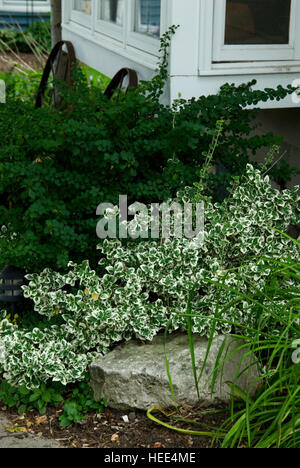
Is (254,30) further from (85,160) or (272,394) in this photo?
(272,394)

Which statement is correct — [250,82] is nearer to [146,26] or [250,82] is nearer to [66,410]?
[146,26]

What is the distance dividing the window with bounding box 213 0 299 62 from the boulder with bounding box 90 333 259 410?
1929 millimetres

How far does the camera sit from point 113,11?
5.88 meters

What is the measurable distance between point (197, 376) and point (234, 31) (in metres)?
2.24

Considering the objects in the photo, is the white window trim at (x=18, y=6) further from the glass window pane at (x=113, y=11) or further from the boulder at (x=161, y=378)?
the boulder at (x=161, y=378)

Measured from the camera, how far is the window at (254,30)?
4184mm

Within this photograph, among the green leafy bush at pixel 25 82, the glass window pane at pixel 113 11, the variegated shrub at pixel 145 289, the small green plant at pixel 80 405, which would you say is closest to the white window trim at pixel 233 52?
the variegated shrub at pixel 145 289

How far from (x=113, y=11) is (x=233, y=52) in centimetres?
201

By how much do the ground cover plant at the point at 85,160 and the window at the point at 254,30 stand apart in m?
0.38

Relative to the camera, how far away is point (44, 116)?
3.72 metres

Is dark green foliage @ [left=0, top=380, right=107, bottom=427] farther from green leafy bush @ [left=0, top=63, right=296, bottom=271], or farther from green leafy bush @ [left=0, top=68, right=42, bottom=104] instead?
green leafy bush @ [left=0, top=68, right=42, bottom=104]

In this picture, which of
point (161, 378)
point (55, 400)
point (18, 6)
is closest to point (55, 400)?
point (55, 400)

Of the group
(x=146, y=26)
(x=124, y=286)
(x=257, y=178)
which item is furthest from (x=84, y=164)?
(x=146, y=26)

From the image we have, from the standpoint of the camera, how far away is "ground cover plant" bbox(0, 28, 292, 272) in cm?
350
